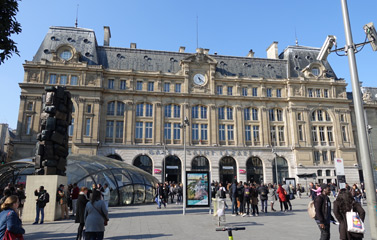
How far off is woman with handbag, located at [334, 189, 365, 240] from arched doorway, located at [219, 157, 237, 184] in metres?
39.2

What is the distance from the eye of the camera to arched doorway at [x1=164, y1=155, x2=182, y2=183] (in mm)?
43969

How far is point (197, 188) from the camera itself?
62.3 ft

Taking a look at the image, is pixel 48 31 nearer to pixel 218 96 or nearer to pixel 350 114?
pixel 218 96

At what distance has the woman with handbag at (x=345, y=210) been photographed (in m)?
6.55

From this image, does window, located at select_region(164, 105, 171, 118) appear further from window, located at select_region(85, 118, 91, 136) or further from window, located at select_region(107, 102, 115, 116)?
window, located at select_region(85, 118, 91, 136)

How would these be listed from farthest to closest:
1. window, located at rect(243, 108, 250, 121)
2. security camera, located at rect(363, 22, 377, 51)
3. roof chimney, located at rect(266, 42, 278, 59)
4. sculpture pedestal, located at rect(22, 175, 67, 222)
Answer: roof chimney, located at rect(266, 42, 278, 59) → window, located at rect(243, 108, 250, 121) → sculpture pedestal, located at rect(22, 175, 67, 222) → security camera, located at rect(363, 22, 377, 51)

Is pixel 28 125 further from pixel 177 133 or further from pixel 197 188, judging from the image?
pixel 197 188

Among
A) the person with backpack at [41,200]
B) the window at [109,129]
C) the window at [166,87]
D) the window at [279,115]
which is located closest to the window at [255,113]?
the window at [279,115]

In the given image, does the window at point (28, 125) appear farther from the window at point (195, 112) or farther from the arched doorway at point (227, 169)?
the arched doorway at point (227, 169)

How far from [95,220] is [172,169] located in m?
37.5

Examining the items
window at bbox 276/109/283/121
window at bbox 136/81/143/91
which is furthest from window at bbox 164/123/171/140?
window at bbox 276/109/283/121

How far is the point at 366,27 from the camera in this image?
27.5ft

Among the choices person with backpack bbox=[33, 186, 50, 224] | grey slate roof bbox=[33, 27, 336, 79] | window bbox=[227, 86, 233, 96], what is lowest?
person with backpack bbox=[33, 186, 50, 224]

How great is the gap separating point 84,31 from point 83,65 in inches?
366
